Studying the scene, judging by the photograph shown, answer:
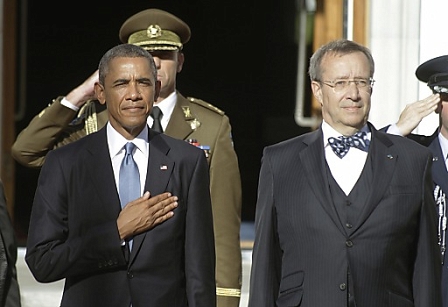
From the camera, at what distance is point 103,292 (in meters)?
4.23

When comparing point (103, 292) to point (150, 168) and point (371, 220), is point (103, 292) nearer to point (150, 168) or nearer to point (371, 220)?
point (150, 168)

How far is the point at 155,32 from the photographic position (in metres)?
5.46

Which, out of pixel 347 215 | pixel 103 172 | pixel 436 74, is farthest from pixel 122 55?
pixel 436 74

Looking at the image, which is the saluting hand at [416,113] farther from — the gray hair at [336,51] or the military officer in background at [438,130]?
the gray hair at [336,51]

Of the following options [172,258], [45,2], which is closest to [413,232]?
[172,258]

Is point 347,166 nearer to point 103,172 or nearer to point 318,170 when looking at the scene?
point 318,170

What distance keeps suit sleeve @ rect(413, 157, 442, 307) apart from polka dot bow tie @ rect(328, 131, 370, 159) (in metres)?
0.27

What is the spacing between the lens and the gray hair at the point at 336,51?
14.2 ft

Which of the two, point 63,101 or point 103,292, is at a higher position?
point 63,101

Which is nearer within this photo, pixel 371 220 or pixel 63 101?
pixel 371 220

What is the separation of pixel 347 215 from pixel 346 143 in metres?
0.25

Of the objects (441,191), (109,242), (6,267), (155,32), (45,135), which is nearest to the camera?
(109,242)

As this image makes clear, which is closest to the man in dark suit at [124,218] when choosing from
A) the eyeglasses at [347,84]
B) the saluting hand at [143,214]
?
the saluting hand at [143,214]

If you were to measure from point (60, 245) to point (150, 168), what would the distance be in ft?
1.33
